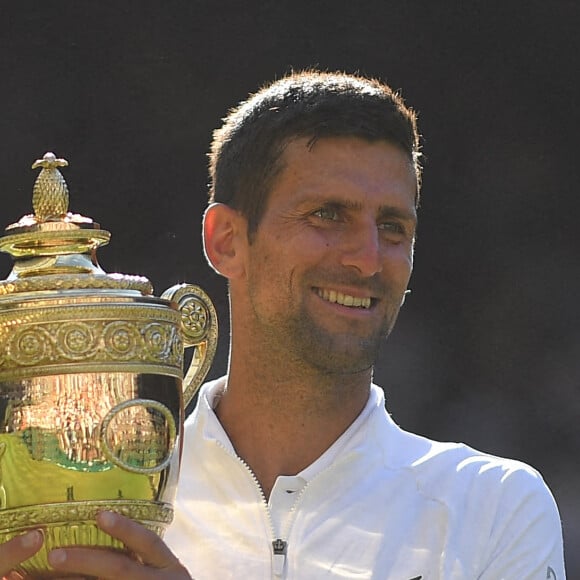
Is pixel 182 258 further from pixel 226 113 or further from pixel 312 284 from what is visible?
pixel 312 284

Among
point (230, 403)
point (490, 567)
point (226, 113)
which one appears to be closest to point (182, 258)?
point (226, 113)

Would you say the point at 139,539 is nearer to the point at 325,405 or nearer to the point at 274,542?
the point at 274,542

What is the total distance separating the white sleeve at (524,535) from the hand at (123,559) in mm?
513

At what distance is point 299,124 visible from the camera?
2660mm

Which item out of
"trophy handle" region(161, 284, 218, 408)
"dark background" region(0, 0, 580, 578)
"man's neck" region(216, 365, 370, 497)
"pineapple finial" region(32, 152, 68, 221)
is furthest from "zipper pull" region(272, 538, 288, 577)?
"dark background" region(0, 0, 580, 578)

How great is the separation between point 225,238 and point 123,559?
2.22ft

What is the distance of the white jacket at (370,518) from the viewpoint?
253cm

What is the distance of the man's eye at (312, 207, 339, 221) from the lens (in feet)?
8.51

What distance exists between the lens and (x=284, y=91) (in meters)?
2.71

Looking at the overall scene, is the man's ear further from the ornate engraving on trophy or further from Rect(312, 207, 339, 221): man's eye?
the ornate engraving on trophy

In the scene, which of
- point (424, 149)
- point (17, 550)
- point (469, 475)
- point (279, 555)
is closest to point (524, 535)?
point (469, 475)

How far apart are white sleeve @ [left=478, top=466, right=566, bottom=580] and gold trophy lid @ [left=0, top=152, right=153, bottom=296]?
0.58m

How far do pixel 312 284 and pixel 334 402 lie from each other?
195mm

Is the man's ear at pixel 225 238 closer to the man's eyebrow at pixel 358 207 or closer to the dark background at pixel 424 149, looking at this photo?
the man's eyebrow at pixel 358 207
